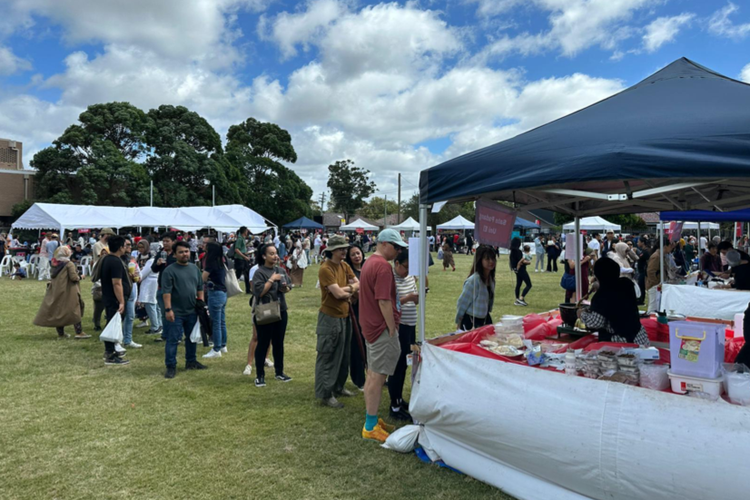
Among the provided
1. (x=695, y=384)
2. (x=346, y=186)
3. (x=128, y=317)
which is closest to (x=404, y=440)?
(x=695, y=384)

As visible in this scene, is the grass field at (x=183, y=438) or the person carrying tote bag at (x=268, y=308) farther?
the person carrying tote bag at (x=268, y=308)

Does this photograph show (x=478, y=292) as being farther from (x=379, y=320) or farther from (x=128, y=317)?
(x=128, y=317)

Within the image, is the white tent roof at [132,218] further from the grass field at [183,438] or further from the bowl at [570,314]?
the bowl at [570,314]

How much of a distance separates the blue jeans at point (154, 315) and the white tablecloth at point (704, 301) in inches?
335

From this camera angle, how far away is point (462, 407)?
129 inches

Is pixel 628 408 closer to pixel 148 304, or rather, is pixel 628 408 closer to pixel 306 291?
pixel 148 304

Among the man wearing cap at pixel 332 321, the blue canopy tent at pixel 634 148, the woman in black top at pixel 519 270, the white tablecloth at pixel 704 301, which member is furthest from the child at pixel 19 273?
the white tablecloth at pixel 704 301

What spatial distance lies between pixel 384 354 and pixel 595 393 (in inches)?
63.4

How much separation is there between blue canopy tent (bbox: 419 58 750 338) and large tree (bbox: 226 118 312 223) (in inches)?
1585

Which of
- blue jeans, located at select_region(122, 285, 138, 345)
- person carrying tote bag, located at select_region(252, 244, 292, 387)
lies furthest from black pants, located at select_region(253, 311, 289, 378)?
blue jeans, located at select_region(122, 285, 138, 345)

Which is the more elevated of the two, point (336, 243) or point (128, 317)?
point (336, 243)

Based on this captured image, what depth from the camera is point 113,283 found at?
6141 mm

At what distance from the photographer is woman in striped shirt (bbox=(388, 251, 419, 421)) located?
14.5 feet

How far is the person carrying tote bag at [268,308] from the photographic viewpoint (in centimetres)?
506
